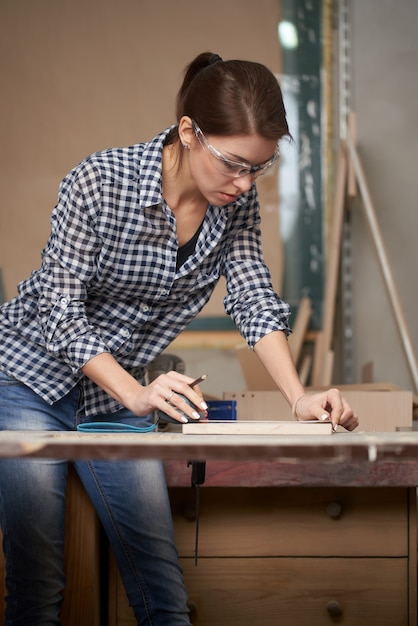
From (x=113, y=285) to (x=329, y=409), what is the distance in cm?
51

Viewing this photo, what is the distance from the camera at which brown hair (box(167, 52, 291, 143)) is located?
1.52 m

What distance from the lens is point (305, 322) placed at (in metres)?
3.55

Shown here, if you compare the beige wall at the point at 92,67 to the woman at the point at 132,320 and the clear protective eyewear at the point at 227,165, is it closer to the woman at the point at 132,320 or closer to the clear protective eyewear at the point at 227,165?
the woman at the point at 132,320

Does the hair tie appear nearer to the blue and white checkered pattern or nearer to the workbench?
the blue and white checkered pattern

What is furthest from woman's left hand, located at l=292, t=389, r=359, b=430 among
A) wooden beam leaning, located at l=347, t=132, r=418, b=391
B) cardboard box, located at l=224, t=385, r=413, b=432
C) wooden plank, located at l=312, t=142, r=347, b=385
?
wooden plank, located at l=312, t=142, r=347, b=385

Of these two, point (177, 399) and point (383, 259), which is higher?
point (383, 259)

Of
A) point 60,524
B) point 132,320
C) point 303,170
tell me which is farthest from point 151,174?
point 303,170

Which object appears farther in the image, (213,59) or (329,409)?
(213,59)

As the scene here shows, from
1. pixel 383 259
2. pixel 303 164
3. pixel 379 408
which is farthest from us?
pixel 303 164

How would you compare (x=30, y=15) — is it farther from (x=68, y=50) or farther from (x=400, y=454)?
(x=400, y=454)

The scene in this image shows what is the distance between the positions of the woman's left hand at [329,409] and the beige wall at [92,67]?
2436 millimetres

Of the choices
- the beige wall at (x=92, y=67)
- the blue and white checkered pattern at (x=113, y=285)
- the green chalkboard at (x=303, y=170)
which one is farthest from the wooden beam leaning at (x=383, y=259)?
the blue and white checkered pattern at (x=113, y=285)

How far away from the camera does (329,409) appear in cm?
149

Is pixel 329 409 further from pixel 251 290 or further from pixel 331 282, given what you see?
pixel 331 282
